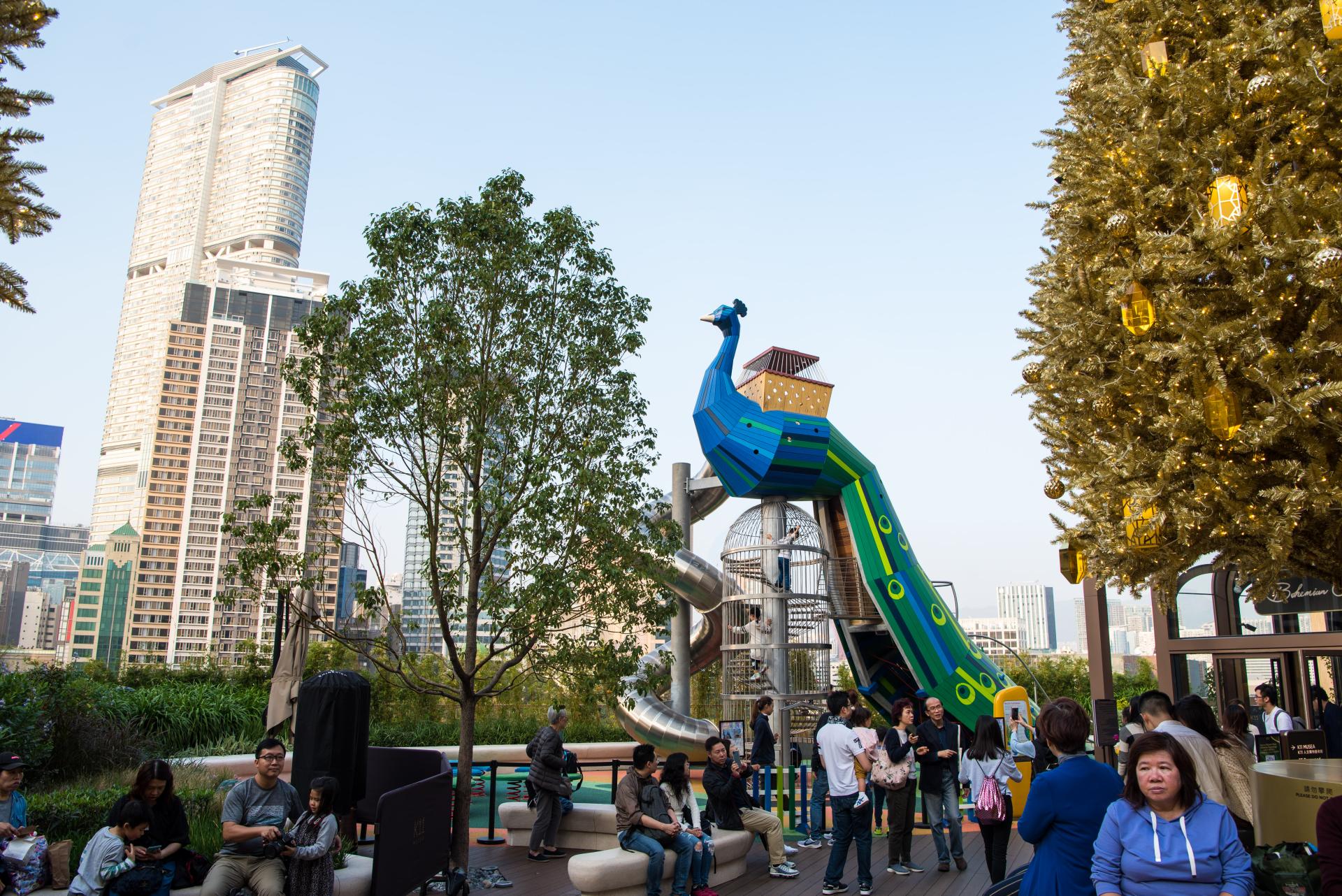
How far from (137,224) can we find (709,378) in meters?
143

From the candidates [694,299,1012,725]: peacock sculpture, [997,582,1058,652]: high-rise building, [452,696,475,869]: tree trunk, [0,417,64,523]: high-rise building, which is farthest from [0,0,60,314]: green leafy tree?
[997,582,1058,652]: high-rise building

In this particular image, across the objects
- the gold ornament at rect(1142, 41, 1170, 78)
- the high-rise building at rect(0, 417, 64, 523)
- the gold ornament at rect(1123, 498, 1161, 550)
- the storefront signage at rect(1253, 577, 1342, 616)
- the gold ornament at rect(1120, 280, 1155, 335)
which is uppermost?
the high-rise building at rect(0, 417, 64, 523)

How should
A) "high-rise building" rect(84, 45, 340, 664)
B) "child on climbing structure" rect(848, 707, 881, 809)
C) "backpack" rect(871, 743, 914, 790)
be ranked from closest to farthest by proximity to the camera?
"child on climbing structure" rect(848, 707, 881, 809)
"backpack" rect(871, 743, 914, 790)
"high-rise building" rect(84, 45, 340, 664)

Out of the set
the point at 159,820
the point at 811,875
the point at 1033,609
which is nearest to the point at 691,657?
the point at 811,875

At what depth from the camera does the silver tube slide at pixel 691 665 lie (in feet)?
49.6

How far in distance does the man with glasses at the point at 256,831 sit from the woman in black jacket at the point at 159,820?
8.9 inches

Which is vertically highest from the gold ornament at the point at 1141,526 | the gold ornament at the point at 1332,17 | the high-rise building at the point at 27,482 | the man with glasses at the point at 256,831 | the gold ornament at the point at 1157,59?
the high-rise building at the point at 27,482

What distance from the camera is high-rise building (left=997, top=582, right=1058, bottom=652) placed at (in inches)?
7067

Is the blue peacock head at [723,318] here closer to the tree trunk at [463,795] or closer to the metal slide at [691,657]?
the metal slide at [691,657]

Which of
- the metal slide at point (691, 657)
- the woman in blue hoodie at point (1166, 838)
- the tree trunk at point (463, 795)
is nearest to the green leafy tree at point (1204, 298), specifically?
the woman in blue hoodie at point (1166, 838)

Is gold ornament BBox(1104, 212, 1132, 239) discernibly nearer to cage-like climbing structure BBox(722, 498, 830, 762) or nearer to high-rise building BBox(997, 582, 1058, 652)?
cage-like climbing structure BBox(722, 498, 830, 762)

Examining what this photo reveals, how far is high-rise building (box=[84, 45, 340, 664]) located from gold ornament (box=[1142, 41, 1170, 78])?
5036 centimetres

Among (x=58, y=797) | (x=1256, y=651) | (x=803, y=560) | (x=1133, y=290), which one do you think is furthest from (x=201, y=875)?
(x=803, y=560)

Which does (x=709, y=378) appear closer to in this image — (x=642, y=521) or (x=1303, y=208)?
(x=642, y=521)
